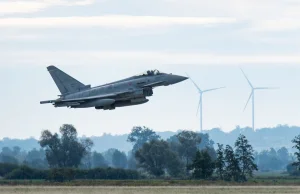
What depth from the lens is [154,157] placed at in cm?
17038

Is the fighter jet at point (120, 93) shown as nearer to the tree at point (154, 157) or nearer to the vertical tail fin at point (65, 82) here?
the vertical tail fin at point (65, 82)

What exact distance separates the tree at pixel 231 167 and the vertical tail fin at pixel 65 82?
30.7m

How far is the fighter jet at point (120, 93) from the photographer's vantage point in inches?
4114

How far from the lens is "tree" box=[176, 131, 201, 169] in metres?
189

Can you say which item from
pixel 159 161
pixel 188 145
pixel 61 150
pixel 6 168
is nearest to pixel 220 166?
pixel 6 168

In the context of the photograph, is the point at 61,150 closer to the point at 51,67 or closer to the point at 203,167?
the point at 203,167

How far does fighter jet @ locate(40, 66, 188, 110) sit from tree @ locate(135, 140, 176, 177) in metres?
59.7

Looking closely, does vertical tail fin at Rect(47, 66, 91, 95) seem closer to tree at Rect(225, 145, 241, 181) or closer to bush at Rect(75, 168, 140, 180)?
bush at Rect(75, 168, 140, 180)

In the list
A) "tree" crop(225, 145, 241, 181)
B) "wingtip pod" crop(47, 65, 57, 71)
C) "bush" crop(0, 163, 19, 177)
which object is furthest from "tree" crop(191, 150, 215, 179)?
"wingtip pod" crop(47, 65, 57, 71)

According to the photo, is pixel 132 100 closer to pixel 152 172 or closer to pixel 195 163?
pixel 195 163

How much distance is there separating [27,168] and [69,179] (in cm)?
1674

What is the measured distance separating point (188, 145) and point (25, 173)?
54.6 metres

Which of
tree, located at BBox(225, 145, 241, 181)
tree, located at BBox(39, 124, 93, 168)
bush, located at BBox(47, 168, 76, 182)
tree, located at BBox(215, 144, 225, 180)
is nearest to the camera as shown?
bush, located at BBox(47, 168, 76, 182)

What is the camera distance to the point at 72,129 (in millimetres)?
182625
